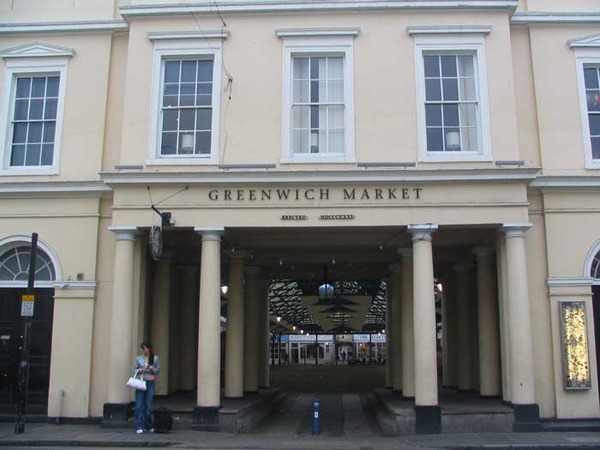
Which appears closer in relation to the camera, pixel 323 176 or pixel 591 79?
pixel 323 176

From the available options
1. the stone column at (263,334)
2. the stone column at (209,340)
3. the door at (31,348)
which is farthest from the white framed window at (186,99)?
the stone column at (263,334)

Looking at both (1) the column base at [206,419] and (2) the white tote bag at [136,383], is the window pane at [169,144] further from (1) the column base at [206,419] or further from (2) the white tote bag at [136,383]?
(1) the column base at [206,419]

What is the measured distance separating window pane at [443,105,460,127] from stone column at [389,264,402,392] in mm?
6379

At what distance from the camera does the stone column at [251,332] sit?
803 inches

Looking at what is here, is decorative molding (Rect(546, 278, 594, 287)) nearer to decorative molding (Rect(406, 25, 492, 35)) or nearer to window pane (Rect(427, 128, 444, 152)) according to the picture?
window pane (Rect(427, 128, 444, 152))

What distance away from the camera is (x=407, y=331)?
57.6 feet

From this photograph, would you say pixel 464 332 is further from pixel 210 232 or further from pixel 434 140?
pixel 210 232

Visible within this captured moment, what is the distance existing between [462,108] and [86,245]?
937cm

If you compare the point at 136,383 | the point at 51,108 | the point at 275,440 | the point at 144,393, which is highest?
the point at 51,108

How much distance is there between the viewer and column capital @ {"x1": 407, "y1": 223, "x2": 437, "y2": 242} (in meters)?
14.7

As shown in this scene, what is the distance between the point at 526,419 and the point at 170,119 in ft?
33.7

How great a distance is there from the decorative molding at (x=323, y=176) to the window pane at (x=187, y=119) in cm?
149

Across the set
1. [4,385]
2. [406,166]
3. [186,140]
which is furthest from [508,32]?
[4,385]

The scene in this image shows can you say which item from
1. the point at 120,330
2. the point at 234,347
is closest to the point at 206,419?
the point at 120,330
